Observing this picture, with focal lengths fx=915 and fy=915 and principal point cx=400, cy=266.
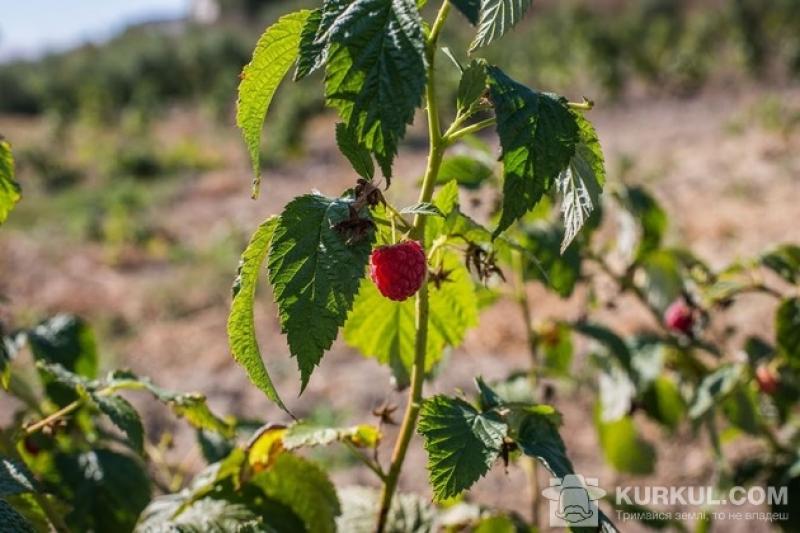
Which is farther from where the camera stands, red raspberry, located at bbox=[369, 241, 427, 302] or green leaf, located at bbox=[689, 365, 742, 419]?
green leaf, located at bbox=[689, 365, 742, 419]

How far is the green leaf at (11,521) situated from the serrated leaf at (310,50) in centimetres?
45

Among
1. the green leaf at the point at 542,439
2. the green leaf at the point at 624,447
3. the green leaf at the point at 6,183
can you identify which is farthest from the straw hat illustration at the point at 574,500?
the green leaf at the point at 624,447

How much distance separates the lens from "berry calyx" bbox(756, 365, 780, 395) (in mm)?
1500

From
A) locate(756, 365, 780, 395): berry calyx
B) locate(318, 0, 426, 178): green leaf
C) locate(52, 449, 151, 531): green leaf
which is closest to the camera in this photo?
locate(318, 0, 426, 178): green leaf

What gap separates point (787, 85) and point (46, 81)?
11.4 meters

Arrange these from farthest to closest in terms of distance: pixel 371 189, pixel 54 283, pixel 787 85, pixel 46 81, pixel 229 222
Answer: pixel 46 81, pixel 787 85, pixel 229 222, pixel 54 283, pixel 371 189

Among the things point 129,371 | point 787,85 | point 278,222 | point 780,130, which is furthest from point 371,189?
point 787,85

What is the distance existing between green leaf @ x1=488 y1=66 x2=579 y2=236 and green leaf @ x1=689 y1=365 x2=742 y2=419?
0.77 m

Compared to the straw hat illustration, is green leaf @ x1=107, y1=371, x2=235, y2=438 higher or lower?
higher

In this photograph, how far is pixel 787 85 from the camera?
8844 millimetres

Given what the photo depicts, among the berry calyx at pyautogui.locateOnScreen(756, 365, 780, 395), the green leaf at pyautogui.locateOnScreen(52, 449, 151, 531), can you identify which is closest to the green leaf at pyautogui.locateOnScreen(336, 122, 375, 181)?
the green leaf at pyautogui.locateOnScreen(52, 449, 151, 531)

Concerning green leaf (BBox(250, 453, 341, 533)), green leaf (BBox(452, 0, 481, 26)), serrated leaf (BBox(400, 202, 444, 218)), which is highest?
green leaf (BBox(452, 0, 481, 26))

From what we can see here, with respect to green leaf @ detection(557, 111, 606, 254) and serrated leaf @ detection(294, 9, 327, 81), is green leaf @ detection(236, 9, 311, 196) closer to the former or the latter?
serrated leaf @ detection(294, 9, 327, 81)

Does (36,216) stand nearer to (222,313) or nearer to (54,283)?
(54,283)
